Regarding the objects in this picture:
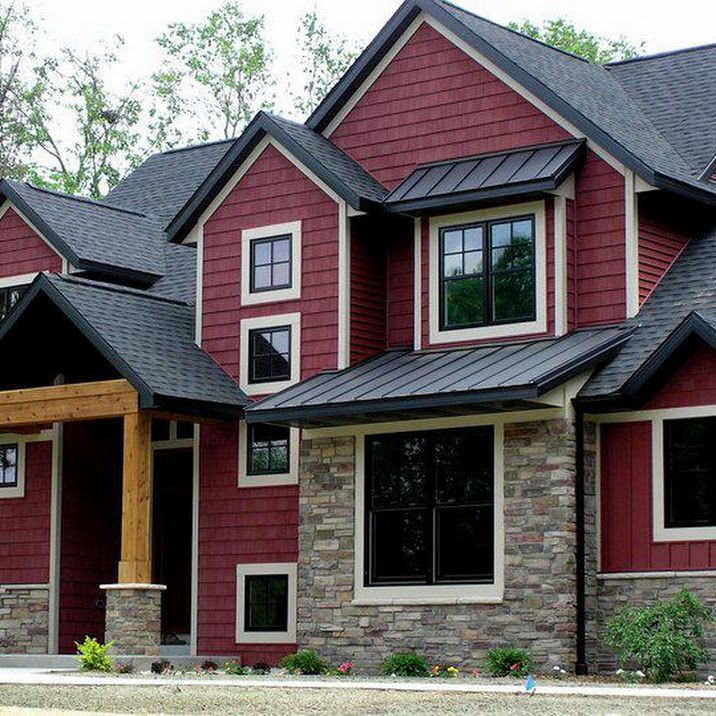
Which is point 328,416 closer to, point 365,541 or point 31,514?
point 365,541

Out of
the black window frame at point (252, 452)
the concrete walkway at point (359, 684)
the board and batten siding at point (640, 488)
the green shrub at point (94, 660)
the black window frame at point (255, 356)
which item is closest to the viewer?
the concrete walkway at point (359, 684)

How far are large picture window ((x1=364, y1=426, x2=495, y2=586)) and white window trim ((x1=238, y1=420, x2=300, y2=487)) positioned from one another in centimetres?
187

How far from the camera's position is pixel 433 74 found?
991 inches

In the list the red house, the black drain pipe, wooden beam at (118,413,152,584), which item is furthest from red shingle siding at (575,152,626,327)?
wooden beam at (118,413,152,584)

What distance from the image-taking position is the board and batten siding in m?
21.3

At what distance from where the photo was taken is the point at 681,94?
26.4 meters

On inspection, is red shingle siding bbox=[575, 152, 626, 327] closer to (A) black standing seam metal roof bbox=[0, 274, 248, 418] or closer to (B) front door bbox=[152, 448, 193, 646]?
(A) black standing seam metal roof bbox=[0, 274, 248, 418]

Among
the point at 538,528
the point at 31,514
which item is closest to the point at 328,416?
the point at 538,528

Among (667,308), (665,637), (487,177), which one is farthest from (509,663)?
(487,177)

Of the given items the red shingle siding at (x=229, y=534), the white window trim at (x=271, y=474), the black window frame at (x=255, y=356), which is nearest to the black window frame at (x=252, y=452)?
the white window trim at (x=271, y=474)

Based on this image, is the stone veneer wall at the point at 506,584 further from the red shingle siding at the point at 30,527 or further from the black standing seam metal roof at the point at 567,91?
the red shingle siding at the point at 30,527

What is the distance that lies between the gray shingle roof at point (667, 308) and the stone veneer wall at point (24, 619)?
1027 cm

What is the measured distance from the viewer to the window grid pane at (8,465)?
28562mm

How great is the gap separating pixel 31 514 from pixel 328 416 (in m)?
7.23
